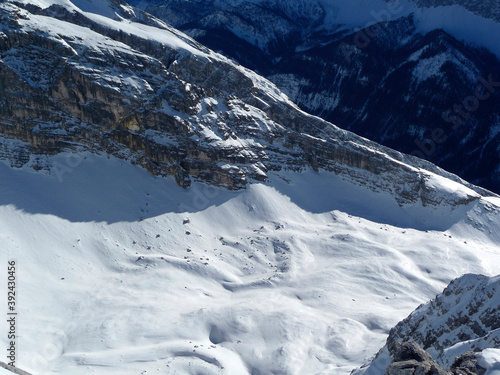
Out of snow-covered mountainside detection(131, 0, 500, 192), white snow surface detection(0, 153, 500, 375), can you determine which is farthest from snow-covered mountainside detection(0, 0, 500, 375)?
snow-covered mountainside detection(131, 0, 500, 192)

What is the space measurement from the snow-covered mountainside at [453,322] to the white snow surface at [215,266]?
397 inches

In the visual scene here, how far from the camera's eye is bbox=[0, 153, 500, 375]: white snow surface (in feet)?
168

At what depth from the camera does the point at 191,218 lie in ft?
243

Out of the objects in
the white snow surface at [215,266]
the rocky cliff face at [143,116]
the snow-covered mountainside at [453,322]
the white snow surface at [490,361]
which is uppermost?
the white snow surface at [490,361]

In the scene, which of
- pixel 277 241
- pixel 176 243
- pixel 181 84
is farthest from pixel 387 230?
pixel 181 84

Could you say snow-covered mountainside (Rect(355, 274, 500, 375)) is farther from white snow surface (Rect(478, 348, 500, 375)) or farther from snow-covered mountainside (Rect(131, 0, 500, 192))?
snow-covered mountainside (Rect(131, 0, 500, 192))

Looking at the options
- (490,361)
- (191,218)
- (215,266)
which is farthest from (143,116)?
(490,361)

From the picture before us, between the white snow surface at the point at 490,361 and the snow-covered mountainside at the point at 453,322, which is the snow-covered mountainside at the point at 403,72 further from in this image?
the white snow surface at the point at 490,361

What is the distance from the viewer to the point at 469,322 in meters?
35.4

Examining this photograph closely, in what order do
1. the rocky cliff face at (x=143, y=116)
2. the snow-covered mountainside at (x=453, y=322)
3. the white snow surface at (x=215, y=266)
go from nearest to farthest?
the snow-covered mountainside at (x=453, y=322) < the white snow surface at (x=215, y=266) < the rocky cliff face at (x=143, y=116)

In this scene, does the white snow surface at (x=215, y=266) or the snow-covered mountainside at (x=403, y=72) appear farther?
the snow-covered mountainside at (x=403, y=72)

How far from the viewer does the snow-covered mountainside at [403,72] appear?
498ft

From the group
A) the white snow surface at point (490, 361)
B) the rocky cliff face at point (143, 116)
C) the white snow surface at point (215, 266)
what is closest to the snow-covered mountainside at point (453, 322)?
the white snow surface at point (490, 361)

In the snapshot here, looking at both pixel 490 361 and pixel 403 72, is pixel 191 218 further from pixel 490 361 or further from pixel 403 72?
pixel 403 72
